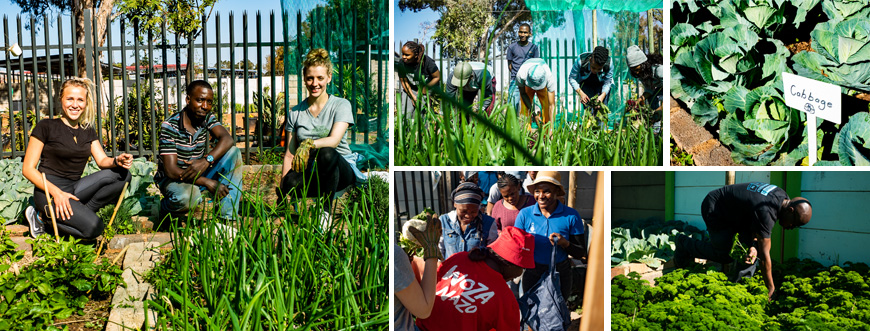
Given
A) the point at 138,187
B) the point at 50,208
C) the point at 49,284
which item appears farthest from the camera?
the point at 138,187

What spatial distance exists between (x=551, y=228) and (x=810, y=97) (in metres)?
0.76

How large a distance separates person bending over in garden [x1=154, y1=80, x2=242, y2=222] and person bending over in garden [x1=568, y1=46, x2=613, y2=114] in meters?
2.59

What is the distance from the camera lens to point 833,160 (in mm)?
1570

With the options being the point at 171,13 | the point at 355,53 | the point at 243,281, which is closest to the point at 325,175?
the point at 355,53

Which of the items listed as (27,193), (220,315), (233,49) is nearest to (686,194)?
(220,315)

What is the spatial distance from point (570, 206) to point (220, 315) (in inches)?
54.5

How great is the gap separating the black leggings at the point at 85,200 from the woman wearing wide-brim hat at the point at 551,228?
103 inches

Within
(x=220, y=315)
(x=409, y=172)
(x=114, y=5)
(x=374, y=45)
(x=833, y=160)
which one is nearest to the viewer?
(x=409, y=172)

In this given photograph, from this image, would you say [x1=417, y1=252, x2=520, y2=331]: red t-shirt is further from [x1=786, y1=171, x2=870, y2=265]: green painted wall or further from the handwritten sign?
the handwritten sign

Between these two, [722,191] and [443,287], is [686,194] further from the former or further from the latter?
[443,287]

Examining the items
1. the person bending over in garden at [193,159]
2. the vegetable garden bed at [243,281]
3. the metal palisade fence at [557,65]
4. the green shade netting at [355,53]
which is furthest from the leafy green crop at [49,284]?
the metal palisade fence at [557,65]

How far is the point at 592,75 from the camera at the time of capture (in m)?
1.25

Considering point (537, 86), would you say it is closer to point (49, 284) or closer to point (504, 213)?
point (504, 213)

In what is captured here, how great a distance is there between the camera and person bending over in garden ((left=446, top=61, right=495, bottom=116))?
1293 mm
